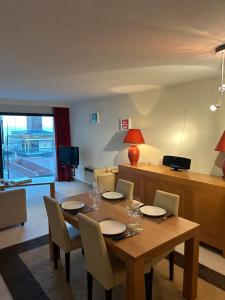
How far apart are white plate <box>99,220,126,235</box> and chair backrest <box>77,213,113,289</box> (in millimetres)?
156

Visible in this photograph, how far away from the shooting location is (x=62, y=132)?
6531mm

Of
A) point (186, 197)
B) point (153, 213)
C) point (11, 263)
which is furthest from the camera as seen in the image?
point (186, 197)

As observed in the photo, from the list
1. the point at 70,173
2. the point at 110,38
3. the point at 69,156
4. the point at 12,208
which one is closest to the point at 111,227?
the point at 110,38

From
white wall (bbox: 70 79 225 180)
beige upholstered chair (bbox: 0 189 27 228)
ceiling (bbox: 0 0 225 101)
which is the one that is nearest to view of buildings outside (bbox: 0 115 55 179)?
white wall (bbox: 70 79 225 180)

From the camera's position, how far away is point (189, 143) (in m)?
3.71

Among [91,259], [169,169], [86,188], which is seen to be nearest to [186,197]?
[169,169]

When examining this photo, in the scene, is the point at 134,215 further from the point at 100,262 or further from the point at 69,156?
the point at 69,156

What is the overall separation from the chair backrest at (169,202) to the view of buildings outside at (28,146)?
462cm

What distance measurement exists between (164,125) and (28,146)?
3922mm

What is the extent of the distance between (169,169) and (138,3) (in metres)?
2.88

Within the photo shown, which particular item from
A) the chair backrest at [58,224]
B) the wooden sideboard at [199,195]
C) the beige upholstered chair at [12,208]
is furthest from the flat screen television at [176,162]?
the beige upholstered chair at [12,208]

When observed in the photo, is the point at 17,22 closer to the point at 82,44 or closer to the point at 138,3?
the point at 82,44

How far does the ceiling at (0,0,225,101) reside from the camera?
53.1 inches

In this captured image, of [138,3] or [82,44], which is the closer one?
[138,3]
